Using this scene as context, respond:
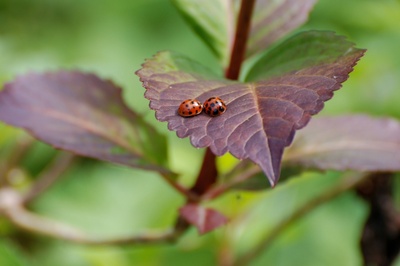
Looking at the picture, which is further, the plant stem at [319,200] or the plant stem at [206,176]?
the plant stem at [319,200]

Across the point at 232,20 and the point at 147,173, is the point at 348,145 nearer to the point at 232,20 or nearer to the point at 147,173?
the point at 232,20

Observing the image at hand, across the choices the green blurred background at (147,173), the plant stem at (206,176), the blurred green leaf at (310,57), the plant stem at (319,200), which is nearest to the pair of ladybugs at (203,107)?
the blurred green leaf at (310,57)

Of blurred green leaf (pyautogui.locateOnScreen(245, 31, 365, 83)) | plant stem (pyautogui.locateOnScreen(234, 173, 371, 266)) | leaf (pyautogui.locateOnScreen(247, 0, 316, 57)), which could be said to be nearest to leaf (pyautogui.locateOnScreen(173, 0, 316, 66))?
leaf (pyautogui.locateOnScreen(247, 0, 316, 57))

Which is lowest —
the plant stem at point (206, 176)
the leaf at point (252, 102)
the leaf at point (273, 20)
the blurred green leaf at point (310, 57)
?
the plant stem at point (206, 176)

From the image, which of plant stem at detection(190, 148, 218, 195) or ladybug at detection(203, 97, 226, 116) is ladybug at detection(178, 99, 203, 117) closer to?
ladybug at detection(203, 97, 226, 116)

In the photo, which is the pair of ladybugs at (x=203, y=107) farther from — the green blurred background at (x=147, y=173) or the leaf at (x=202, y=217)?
the green blurred background at (x=147, y=173)

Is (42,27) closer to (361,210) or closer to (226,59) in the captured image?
(361,210)
